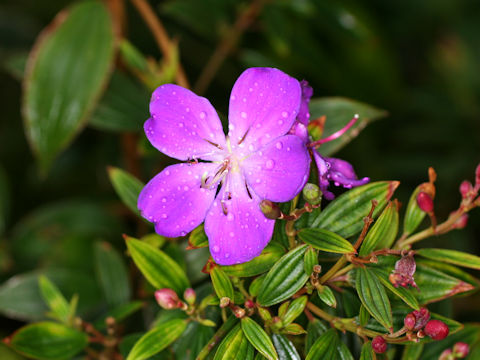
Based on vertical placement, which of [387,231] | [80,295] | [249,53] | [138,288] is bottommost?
[80,295]

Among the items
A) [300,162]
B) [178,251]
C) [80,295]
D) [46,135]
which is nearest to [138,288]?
[80,295]

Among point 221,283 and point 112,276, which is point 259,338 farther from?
point 112,276

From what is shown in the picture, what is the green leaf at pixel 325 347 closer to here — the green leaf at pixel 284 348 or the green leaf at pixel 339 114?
the green leaf at pixel 284 348

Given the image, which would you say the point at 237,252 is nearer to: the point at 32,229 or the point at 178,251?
the point at 178,251

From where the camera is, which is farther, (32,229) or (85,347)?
(32,229)

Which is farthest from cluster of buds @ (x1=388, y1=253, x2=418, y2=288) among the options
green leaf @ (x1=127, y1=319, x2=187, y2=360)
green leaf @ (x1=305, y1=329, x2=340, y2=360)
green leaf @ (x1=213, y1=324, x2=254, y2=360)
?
green leaf @ (x1=127, y1=319, x2=187, y2=360)

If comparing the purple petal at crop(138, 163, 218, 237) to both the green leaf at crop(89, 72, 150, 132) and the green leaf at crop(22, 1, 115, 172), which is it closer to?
the green leaf at crop(89, 72, 150, 132)
